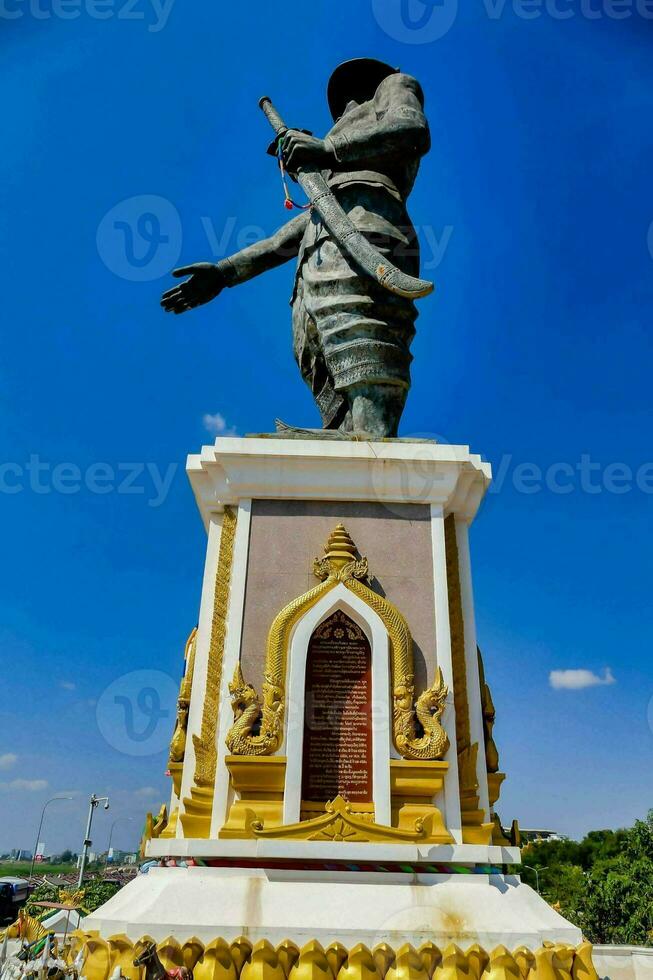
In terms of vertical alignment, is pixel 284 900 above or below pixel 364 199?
below

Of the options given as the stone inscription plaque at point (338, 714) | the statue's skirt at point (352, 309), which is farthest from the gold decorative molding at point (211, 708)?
the statue's skirt at point (352, 309)

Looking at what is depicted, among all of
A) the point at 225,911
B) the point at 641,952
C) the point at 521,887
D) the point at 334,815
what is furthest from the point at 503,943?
the point at 641,952

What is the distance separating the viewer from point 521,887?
17.2 ft

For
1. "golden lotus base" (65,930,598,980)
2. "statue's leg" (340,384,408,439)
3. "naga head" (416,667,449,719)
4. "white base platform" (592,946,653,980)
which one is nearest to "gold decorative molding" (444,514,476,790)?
"naga head" (416,667,449,719)

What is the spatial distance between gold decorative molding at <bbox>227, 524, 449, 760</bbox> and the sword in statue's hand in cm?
256

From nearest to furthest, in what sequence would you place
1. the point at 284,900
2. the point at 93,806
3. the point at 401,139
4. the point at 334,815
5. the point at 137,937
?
the point at 137,937 → the point at 284,900 → the point at 334,815 → the point at 401,139 → the point at 93,806

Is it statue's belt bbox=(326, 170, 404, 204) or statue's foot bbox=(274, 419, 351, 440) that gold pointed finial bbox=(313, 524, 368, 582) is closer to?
statue's foot bbox=(274, 419, 351, 440)

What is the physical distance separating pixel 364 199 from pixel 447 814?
609 centimetres

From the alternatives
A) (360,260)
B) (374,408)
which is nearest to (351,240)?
(360,260)

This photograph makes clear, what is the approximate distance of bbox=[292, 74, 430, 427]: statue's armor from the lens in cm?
721

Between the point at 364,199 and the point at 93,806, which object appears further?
the point at 93,806

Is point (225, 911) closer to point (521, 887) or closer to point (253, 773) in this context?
point (253, 773)

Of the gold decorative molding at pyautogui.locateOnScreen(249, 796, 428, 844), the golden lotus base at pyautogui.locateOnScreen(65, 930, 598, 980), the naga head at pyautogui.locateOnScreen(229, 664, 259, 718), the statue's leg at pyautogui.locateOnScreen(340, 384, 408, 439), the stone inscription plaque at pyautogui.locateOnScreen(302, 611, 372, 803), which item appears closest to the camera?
the golden lotus base at pyautogui.locateOnScreen(65, 930, 598, 980)

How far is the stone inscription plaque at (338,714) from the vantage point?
17.9 ft
